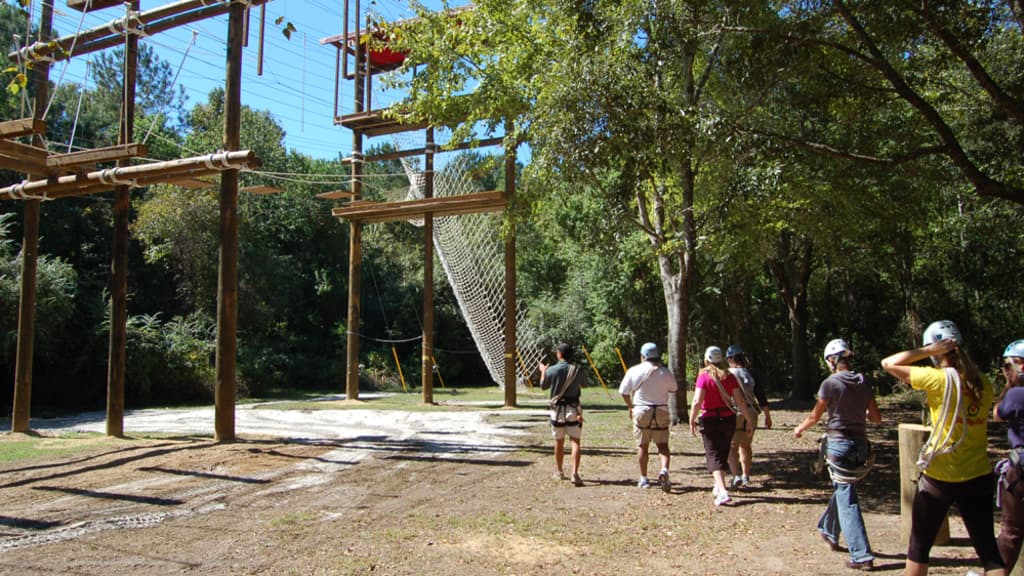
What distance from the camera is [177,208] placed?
26453 millimetres

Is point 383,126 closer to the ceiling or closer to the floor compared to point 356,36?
closer to the floor

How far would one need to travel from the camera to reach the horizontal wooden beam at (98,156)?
11.2 metres

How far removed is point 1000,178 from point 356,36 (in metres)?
13.7

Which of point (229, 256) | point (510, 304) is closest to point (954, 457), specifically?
point (229, 256)

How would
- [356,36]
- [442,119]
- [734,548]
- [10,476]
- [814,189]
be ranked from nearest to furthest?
[734,548]
[10,476]
[814,189]
[442,119]
[356,36]

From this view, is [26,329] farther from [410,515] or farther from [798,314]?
[798,314]

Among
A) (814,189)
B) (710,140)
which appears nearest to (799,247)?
(814,189)

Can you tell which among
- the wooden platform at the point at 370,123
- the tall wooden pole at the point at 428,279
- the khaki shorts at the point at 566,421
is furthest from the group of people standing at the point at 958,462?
the wooden platform at the point at 370,123

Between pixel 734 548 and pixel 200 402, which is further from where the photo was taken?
pixel 200 402

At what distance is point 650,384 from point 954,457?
153 inches

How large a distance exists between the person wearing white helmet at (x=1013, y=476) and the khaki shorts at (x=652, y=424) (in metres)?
3.60

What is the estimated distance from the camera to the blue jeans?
5.11 meters

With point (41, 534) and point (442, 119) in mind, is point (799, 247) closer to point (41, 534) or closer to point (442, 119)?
point (442, 119)

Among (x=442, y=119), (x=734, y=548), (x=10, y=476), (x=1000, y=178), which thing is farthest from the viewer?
(x=442, y=119)
